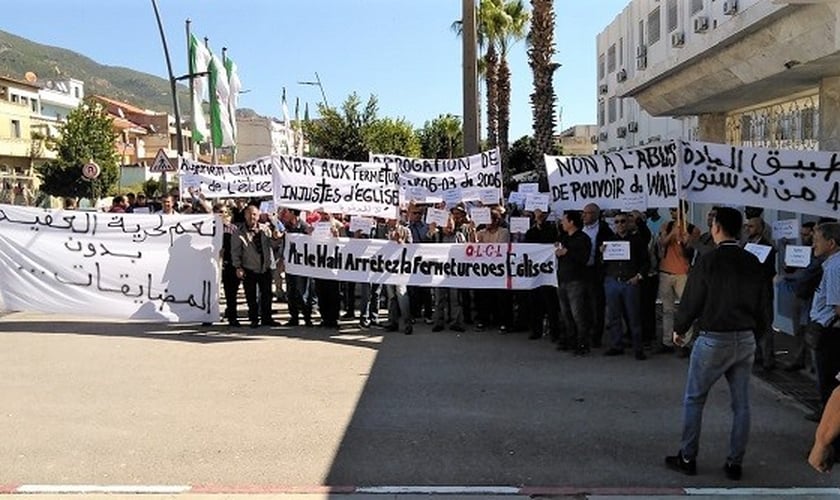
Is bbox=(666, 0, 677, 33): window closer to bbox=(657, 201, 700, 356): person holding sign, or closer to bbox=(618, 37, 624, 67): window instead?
bbox=(618, 37, 624, 67): window

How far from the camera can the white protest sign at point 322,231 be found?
453 inches

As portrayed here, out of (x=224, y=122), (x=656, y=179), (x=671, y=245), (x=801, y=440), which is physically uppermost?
(x=224, y=122)

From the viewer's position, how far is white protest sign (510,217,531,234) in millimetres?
11039

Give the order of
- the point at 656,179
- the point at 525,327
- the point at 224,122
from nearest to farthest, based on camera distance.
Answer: the point at 656,179 < the point at 525,327 < the point at 224,122

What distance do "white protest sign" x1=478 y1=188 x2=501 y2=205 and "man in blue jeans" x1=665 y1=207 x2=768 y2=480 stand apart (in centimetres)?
692

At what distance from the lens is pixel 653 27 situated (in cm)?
2925

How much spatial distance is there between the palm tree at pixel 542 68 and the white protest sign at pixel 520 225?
12.0 meters

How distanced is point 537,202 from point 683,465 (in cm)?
575

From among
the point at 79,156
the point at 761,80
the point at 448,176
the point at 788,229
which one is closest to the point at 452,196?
the point at 448,176

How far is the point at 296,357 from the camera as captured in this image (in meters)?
9.49

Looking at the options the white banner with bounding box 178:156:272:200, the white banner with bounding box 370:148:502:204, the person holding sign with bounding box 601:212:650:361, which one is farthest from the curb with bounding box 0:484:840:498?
the white banner with bounding box 178:156:272:200

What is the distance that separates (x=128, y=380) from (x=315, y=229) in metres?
3.98

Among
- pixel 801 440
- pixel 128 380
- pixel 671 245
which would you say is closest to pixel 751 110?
pixel 671 245

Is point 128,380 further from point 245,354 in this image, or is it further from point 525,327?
point 525,327
